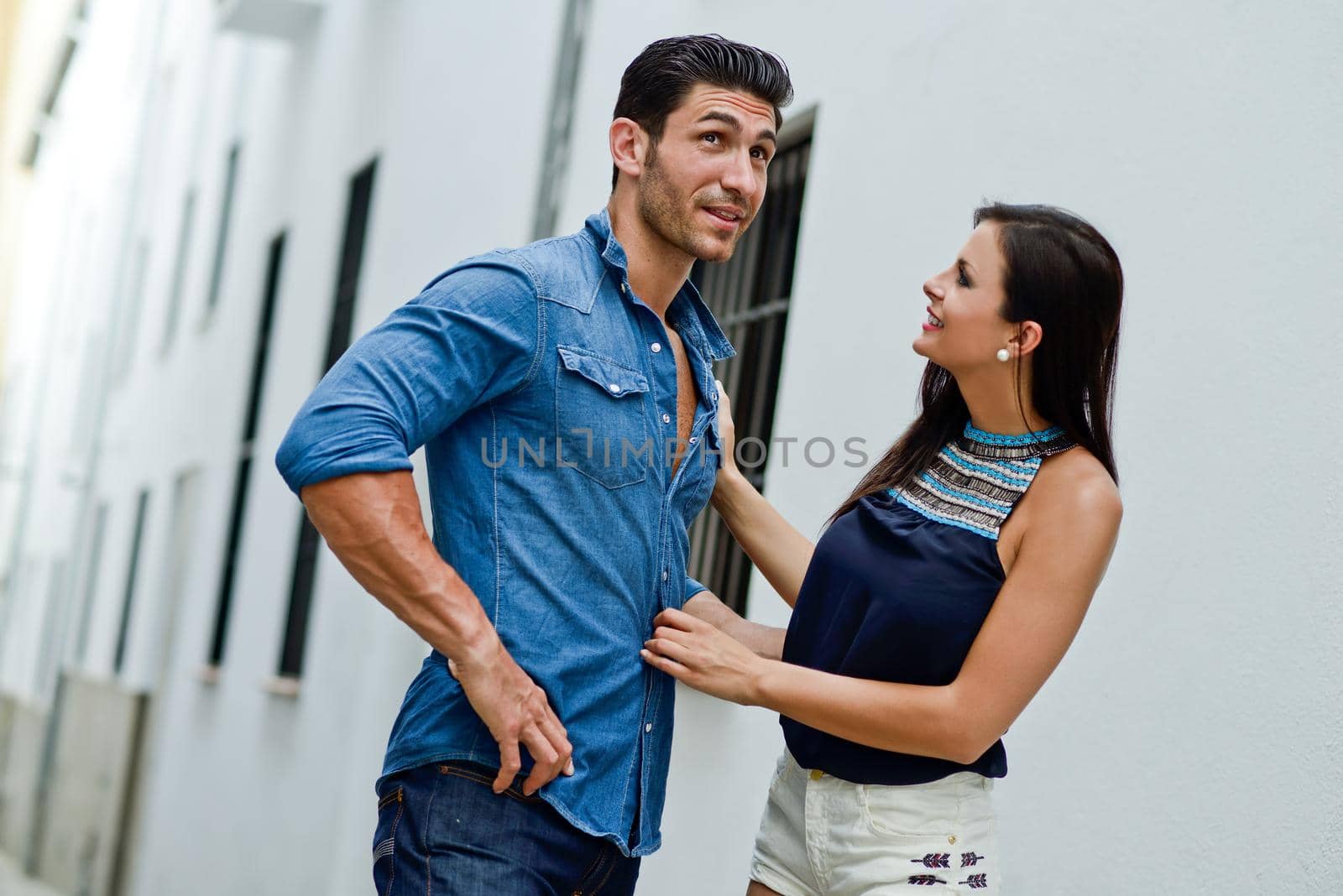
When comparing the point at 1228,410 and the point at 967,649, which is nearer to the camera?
the point at 967,649

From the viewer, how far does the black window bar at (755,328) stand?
16.0ft

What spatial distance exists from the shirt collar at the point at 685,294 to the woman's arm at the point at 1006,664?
745 mm

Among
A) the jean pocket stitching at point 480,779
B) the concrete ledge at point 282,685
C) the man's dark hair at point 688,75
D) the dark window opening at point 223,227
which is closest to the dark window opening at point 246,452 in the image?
the dark window opening at point 223,227

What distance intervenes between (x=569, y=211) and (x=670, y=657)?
4147 mm

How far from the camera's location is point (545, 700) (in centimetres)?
235

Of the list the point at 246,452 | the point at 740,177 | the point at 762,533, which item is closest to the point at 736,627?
the point at 762,533

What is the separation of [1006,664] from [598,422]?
0.77 m

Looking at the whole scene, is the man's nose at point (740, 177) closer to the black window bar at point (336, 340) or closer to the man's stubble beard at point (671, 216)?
the man's stubble beard at point (671, 216)

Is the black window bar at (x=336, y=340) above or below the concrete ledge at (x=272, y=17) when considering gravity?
below

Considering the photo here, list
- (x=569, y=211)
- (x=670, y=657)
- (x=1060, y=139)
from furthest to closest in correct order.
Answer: (x=569, y=211)
(x=1060, y=139)
(x=670, y=657)

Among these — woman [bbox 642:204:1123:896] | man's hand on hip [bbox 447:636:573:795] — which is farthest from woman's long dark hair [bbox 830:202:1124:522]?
man's hand on hip [bbox 447:636:573:795]

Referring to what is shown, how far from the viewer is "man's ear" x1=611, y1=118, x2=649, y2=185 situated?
2764 mm

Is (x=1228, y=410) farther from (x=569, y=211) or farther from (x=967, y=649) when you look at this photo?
(x=569, y=211)

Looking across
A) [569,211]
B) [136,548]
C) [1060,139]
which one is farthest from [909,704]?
[136,548]
